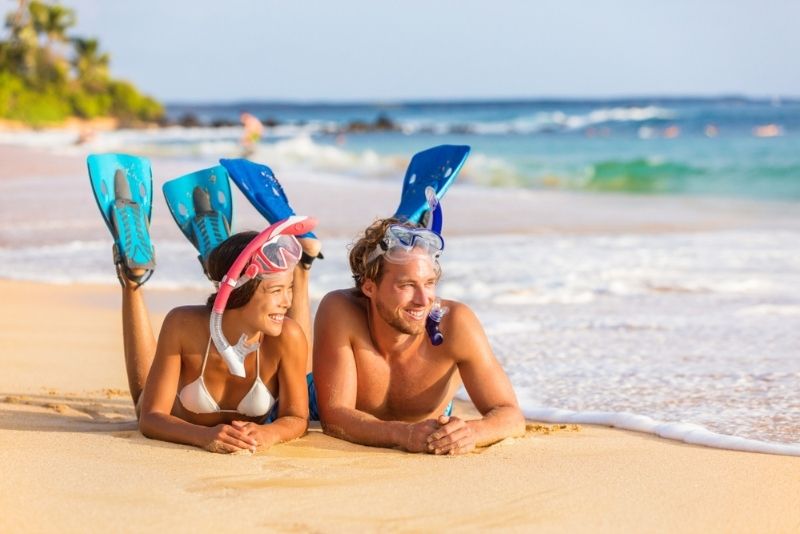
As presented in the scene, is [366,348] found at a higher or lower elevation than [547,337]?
higher

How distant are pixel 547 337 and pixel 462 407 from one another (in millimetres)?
1677

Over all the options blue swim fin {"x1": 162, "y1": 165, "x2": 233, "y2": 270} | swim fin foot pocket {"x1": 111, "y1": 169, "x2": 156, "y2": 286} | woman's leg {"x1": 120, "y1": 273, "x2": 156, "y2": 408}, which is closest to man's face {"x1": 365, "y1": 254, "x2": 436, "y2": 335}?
swim fin foot pocket {"x1": 111, "y1": 169, "x2": 156, "y2": 286}

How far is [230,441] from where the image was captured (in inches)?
176

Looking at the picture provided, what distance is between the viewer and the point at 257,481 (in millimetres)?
4047

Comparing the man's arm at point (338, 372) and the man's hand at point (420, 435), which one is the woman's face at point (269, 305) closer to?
the man's arm at point (338, 372)

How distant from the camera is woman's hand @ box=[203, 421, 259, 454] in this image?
4.46 metres

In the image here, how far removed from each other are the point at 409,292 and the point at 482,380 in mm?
533

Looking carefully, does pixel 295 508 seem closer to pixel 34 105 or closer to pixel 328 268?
pixel 328 268

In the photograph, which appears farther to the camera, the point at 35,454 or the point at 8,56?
the point at 8,56

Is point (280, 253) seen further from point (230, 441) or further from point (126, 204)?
point (126, 204)

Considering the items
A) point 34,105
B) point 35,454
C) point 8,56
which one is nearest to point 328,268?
point 35,454

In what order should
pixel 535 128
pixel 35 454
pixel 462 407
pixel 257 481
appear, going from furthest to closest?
pixel 535 128, pixel 462 407, pixel 35 454, pixel 257 481

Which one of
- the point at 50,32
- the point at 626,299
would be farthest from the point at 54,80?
the point at 626,299

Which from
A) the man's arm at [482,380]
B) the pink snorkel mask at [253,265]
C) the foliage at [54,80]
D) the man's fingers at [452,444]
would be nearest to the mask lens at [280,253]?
the pink snorkel mask at [253,265]
